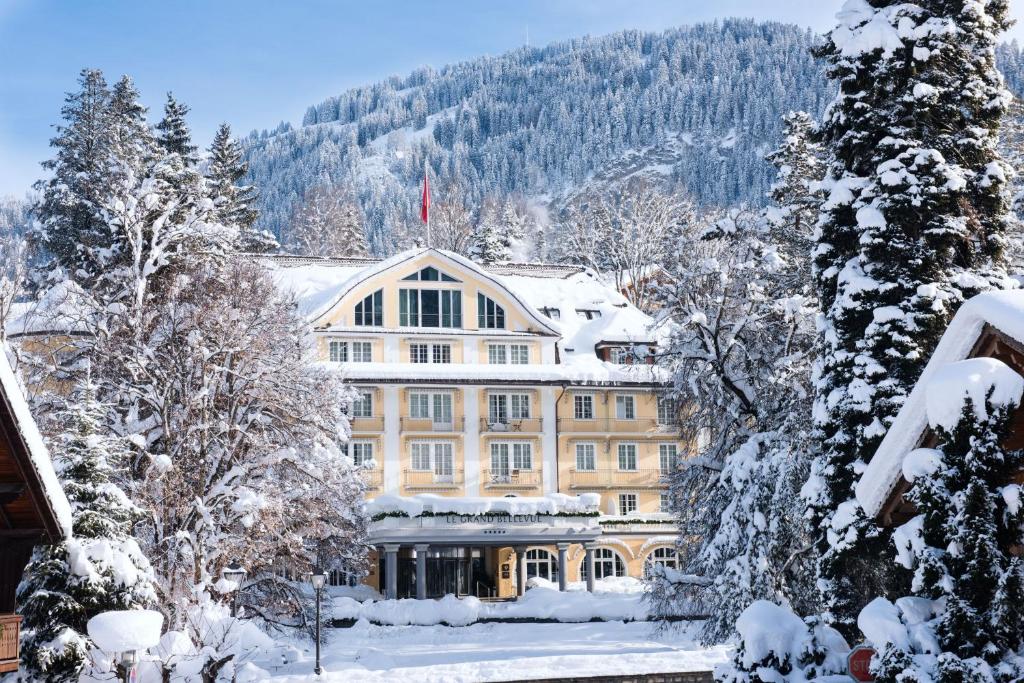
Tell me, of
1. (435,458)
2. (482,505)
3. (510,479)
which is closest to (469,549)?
(482,505)

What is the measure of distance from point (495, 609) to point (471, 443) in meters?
11.5


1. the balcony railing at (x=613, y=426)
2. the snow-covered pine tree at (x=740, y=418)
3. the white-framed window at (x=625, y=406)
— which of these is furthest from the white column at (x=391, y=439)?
the snow-covered pine tree at (x=740, y=418)

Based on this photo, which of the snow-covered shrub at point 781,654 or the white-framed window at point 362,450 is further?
the white-framed window at point 362,450

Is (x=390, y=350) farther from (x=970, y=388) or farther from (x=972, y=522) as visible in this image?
(x=970, y=388)

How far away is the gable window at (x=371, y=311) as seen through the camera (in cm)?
5566

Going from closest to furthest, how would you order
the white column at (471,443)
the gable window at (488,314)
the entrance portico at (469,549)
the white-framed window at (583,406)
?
the entrance portico at (469,549) → the white column at (471,443) → the gable window at (488,314) → the white-framed window at (583,406)

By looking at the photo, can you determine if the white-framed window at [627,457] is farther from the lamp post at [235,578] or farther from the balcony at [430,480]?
the lamp post at [235,578]

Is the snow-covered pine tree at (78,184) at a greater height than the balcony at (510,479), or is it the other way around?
the snow-covered pine tree at (78,184)

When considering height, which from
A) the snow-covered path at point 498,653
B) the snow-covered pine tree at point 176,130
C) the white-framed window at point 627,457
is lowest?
the snow-covered path at point 498,653

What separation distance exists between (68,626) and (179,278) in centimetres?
1239

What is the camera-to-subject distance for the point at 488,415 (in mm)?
56344

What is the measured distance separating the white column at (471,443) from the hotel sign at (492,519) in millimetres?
5524

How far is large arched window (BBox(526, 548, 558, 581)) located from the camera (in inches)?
2159

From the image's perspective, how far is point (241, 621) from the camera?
31.1 metres
